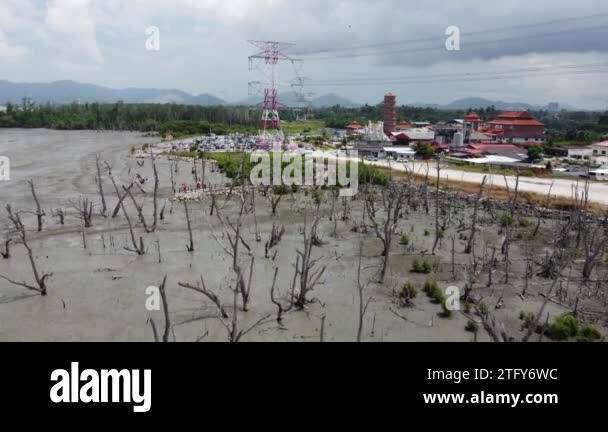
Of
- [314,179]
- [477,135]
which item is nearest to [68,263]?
[314,179]

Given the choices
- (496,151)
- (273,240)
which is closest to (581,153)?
(496,151)

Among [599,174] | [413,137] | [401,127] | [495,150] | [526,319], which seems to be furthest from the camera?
→ [401,127]

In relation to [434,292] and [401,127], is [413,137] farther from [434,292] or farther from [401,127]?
[434,292]

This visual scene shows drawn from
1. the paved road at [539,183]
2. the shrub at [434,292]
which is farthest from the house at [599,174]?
the shrub at [434,292]

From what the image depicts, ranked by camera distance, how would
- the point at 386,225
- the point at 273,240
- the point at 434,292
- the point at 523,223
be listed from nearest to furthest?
the point at 434,292 → the point at 386,225 → the point at 273,240 → the point at 523,223

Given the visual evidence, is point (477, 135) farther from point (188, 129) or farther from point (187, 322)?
point (187, 322)

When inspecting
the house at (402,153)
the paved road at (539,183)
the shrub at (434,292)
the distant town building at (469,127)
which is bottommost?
the shrub at (434,292)

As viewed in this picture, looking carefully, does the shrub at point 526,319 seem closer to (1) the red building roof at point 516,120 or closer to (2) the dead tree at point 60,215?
(2) the dead tree at point 60,215
